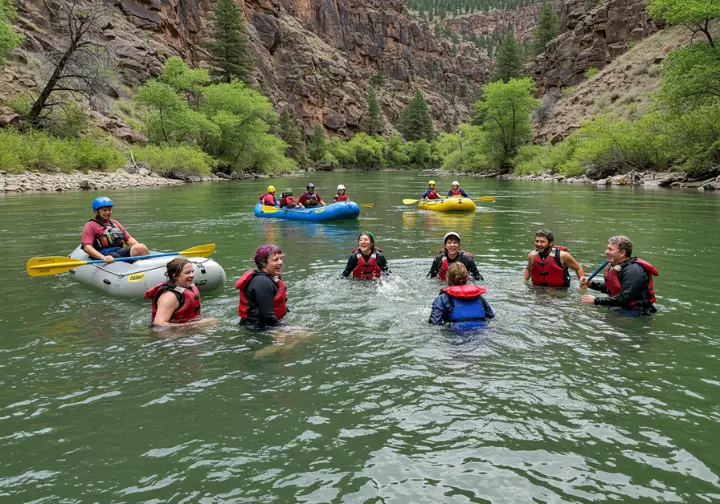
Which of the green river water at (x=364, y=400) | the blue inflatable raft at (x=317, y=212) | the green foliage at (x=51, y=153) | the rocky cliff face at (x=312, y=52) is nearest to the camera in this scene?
the green river water at (x=364, y=400)

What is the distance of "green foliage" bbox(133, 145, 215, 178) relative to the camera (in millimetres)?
34844

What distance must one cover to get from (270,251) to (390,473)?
115 inches

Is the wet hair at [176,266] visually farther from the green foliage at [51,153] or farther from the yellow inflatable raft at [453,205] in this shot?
the green foliage at [51,153]

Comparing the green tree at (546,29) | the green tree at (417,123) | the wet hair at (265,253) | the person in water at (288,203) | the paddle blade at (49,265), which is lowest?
the paddle blade at (49,265)

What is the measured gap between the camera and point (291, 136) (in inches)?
2813

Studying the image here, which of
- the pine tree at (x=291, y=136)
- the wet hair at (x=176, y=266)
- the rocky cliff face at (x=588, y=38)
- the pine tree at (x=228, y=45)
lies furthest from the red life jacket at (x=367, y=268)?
the pine tree at (x=291, y=136)

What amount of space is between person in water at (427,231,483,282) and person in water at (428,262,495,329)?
1.61 metres

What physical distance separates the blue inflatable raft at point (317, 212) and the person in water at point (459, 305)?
34.0 ft

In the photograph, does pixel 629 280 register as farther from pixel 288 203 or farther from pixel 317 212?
pixel 288 203

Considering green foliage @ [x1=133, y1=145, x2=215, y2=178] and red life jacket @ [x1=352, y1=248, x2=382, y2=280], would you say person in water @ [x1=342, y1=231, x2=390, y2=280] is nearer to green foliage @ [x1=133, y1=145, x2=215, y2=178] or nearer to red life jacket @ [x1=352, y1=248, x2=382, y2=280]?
red life jacket @ [x1=352, y1=248, x2=382, y2=280]

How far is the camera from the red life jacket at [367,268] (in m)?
8.43

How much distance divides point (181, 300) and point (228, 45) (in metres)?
55.7

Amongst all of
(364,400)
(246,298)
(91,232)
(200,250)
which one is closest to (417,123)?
(200,250)

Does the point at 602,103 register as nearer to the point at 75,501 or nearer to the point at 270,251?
the point at 270,251
